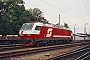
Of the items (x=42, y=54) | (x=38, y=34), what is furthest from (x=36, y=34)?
(x=42, y=54)

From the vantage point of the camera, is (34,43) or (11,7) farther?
(11,7)

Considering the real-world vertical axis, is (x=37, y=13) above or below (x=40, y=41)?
above

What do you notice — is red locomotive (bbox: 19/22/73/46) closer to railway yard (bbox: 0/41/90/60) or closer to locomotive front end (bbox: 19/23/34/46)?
locomotive front end (bbox: 19/23/34/46)

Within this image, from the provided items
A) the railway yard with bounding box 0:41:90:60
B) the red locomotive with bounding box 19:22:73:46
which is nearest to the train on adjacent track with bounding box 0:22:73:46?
the red locomotive with bounding box 19:22:73:46

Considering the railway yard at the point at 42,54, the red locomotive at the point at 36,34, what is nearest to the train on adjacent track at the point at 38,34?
the red locomotive at the point at 36,34

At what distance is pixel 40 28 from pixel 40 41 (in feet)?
5.90

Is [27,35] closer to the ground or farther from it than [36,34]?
closer to the ground

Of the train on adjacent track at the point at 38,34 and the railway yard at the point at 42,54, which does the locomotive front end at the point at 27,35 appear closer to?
the train on adjacent track at the point at 38,34

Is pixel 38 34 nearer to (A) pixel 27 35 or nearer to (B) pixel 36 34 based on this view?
(B) pixel 36 34

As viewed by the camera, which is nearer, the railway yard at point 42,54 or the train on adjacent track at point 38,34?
the railway yard at point 42,54

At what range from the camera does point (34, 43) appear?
93.0 feet

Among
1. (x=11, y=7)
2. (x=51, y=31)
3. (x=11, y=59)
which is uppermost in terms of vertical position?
(x=11, y=7)

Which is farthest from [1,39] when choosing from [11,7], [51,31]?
[11,7]

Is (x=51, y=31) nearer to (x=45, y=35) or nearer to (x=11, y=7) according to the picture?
(x=45, y=35)
